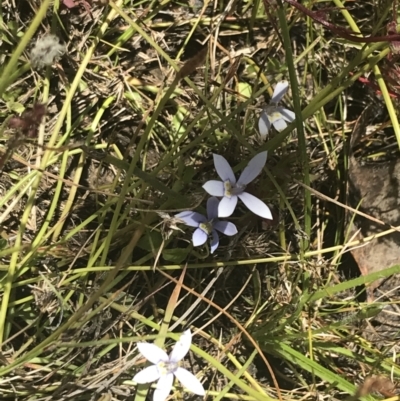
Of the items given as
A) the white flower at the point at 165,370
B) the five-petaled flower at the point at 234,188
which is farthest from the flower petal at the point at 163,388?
the five-petaled flower at the point at 234,188

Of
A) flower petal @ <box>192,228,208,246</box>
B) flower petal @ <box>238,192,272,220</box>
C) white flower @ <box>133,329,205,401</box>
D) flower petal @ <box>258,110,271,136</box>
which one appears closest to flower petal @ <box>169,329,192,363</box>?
white flower @ <box>133,329,205,401</box>

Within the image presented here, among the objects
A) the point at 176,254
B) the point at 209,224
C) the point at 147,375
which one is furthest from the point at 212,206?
the point at 147,375

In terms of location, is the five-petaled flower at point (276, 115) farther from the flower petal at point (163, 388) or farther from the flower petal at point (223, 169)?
the flower petal at point (163, 388)

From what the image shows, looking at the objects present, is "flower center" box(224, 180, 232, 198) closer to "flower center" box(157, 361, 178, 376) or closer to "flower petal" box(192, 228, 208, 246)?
"flower petal" box(192, 228, 208, 246)

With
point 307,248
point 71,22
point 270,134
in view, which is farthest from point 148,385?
point 71,22

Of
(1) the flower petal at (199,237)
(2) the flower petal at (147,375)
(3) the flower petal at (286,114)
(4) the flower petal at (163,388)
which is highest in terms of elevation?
(3) the flower petal at (286,114)

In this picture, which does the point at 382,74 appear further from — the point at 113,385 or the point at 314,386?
the point at 113,385
